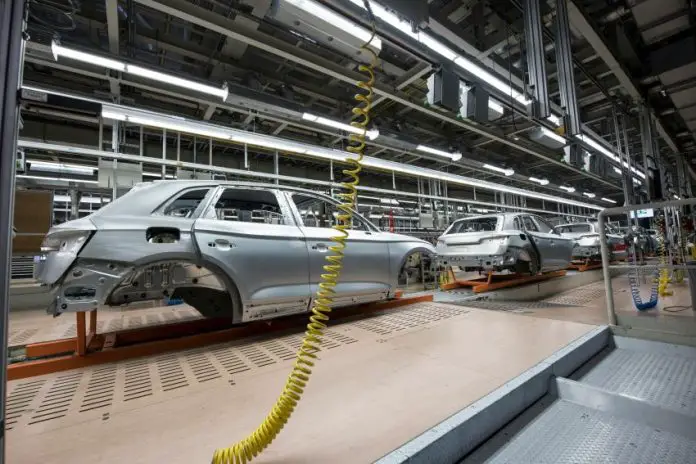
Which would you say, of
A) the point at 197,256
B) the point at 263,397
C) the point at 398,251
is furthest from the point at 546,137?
the point at 263,397

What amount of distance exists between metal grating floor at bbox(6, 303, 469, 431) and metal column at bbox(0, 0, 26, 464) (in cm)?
109

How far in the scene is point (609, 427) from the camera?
160 cm

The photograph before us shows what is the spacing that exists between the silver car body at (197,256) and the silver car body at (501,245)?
230 cm

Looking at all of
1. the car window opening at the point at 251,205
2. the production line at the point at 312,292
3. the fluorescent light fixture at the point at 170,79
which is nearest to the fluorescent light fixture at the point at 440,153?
the production line at the point at 312,292

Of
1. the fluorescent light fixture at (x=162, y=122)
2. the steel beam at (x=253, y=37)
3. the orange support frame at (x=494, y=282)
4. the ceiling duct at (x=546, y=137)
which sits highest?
the steel beam at (x=253, y=37)

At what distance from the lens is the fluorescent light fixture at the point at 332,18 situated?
8.99 feet

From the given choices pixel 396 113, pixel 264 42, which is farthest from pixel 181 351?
pixel 396 113

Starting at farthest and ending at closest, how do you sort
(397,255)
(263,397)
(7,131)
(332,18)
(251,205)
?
(397,255), (251,205), (332,18), (263,397), (7,131)

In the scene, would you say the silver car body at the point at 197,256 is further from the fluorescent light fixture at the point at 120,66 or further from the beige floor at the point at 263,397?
the fluorescent light fixture at the point at 120,66

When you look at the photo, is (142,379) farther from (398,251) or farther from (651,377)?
(651,377)

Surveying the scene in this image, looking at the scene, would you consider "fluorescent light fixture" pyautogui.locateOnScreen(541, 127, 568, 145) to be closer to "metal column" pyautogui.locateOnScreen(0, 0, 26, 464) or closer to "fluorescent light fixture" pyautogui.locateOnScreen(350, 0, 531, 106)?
"fluorescent light fixture" pyautogui.locateOnScreen(350, 0, 531, 106)

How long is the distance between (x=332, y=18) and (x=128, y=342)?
3506 millimetres

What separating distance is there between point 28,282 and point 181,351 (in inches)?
223

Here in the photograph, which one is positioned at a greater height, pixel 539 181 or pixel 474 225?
pixel 539 181
